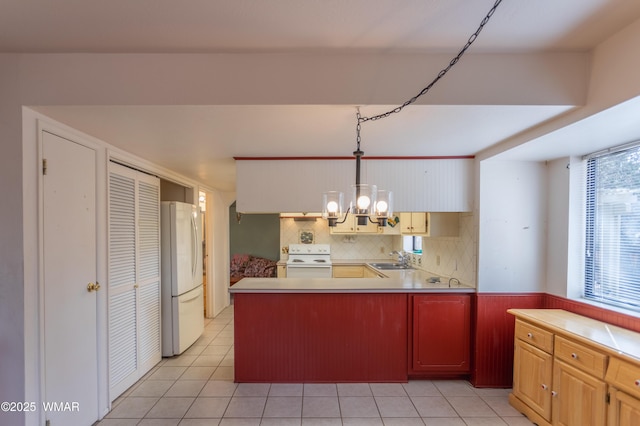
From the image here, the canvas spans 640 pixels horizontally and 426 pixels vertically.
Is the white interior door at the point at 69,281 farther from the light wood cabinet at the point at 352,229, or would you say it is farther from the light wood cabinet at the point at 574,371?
the light wood cabinet at the point at 352,229

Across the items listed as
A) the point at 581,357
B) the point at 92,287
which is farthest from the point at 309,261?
the point at 581,357

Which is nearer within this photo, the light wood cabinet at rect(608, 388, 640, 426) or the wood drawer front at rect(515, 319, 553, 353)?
the light wood cabinet at rect(608, 388, 640, 426)

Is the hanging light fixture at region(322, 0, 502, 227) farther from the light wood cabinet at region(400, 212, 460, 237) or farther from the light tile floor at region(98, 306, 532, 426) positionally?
the light wood cabinet at region(400, 212, 460, 237)

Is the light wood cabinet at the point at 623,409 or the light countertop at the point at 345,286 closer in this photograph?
the light wood cabinet at the point at 623,409

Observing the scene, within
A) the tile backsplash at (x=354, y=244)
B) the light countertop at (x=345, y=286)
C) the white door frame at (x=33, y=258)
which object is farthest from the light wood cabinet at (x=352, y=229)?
the white door frame at (x=33, y=258)

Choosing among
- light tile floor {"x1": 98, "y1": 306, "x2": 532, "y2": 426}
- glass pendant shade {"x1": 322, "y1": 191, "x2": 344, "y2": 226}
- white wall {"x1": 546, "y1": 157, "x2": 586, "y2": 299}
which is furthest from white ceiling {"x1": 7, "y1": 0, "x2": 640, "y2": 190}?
light tile floor {"x1": 98, "y1": 306, "x2": 532, "y2": 426}

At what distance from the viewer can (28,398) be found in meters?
1.72

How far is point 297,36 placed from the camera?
148 cm

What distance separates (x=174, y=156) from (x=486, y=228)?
302cm

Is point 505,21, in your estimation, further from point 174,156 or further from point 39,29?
point 174,156

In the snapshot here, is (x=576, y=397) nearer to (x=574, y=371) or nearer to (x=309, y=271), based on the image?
(x=574, y=371)

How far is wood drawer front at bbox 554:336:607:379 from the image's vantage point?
5.79ft

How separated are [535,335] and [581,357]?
0.38 metres

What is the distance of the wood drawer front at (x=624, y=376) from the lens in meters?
1.56
